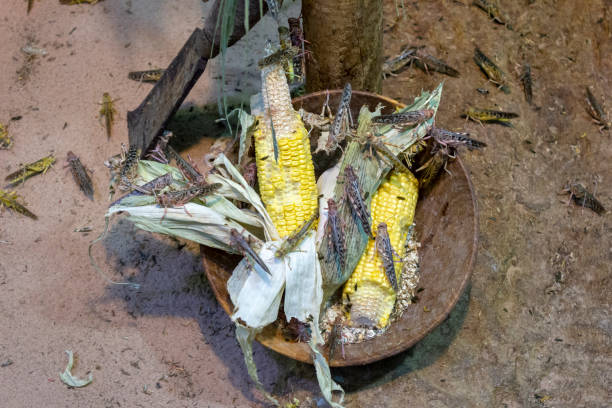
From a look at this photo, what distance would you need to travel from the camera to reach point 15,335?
2.95 m

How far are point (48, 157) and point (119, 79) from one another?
819 mm

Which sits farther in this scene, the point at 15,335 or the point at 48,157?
the point at 48,157

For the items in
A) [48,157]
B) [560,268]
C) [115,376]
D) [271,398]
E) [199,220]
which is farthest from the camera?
[48,157]

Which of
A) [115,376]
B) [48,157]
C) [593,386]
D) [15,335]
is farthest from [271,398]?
[48,157]

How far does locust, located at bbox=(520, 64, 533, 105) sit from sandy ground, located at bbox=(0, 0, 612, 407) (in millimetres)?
67

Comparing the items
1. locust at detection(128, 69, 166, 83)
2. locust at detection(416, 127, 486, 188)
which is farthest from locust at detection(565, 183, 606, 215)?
locust at detection(128, 69, 166, 83)

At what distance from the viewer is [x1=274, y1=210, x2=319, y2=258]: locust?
94.0 inches

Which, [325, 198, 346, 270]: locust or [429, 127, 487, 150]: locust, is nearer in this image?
[325, 198, 346, 270]: locust

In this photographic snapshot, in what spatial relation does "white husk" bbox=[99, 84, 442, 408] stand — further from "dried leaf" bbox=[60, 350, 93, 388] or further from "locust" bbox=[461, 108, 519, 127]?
"locust" bbox=[461, 108, 519, 127]

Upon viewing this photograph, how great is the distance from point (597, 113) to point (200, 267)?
10.3 feet

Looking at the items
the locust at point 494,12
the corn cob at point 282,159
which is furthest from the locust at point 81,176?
the locust at point 494,12

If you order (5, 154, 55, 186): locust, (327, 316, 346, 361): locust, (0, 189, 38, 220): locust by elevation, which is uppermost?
(5, 154, 55, 186): locust

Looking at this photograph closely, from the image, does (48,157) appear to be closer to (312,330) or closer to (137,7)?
(137,7)

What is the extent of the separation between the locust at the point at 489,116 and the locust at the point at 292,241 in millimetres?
1747
